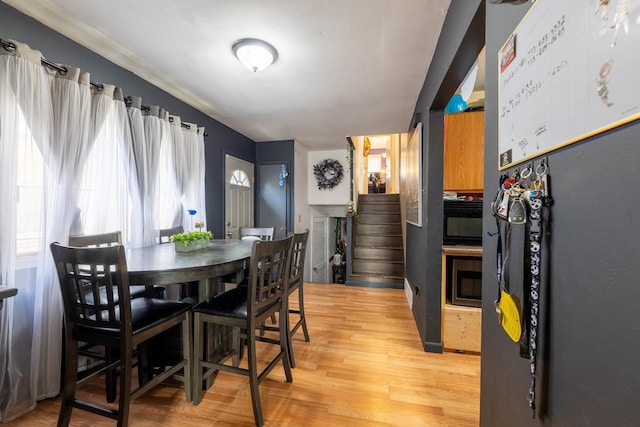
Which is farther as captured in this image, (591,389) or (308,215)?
(308,215)

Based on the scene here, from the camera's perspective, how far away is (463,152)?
225 centimetres

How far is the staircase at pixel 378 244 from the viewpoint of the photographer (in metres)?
4.04

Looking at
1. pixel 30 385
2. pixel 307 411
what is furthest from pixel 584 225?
pixel 30 385

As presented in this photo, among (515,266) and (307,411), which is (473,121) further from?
(307,411)

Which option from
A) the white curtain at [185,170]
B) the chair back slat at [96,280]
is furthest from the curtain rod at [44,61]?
the chair back slat at [96,280]

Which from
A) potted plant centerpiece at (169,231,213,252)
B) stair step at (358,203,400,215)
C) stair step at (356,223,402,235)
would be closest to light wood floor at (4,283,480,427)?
potted plant centerpiece at (169,231,213,252)

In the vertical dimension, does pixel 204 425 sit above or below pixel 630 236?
below

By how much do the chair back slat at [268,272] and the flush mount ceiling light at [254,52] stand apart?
1419 mm

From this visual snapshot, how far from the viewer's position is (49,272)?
5.37 feet

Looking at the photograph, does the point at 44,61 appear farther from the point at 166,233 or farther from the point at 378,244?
the point at 378,244

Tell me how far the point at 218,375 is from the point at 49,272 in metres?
1.30

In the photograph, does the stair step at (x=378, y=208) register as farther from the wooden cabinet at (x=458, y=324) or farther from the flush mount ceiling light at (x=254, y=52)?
the flush mount ceiling light at (x=254, y=52)

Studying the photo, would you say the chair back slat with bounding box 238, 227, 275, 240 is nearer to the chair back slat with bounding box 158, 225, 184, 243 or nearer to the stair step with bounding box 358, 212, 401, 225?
the chair back slat with bounding box 158, 225, 184, 243

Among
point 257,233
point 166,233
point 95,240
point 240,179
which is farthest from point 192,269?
point 240,179
